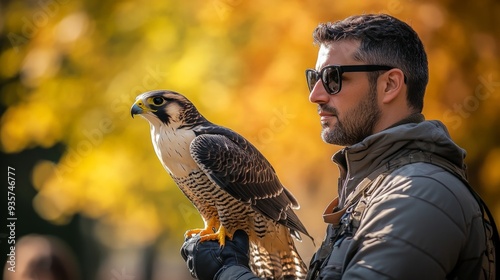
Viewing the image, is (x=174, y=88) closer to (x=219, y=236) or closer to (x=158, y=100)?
(x=158, y=100)

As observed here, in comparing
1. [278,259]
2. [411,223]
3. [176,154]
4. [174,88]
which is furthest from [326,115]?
[174,88]

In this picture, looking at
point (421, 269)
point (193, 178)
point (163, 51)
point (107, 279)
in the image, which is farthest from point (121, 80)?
point (421, 269)

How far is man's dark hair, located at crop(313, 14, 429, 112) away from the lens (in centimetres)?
179

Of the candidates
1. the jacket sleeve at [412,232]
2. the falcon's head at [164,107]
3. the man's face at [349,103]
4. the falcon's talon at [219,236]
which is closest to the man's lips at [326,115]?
the man's face at [349,103]

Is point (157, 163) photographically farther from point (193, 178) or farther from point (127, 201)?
point (193, 178)

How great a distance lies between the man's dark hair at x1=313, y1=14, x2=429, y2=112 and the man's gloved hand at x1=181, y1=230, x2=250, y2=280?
76cm

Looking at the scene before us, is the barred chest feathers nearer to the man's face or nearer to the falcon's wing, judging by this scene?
the falcon's wing

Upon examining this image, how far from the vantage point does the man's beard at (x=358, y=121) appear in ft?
5.90

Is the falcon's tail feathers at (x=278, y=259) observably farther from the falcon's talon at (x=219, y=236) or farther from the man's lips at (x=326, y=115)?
the man's lips at (x=326, y=115)

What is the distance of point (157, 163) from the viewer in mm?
4688

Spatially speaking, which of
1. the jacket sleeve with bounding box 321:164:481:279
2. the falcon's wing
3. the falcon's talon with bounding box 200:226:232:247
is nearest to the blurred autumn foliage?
the falcon's wing

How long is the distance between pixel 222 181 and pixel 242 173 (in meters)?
0.12

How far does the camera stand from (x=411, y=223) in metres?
1.45

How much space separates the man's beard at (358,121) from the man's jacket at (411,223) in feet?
0.35
